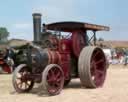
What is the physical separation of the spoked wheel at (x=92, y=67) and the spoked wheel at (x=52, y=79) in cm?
88

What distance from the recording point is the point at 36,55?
37.3 feet

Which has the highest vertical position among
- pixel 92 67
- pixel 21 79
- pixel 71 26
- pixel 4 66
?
pixel 71 26

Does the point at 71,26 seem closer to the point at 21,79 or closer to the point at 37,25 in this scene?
the point at 37,25

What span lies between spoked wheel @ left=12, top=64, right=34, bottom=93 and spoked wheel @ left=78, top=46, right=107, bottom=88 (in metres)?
1.59

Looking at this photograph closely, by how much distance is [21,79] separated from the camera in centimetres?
1174

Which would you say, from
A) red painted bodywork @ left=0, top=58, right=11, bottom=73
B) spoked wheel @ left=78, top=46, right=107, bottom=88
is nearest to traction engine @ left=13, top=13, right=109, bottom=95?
spoked wheel @ left=78, top=46, right=107, bottom=88

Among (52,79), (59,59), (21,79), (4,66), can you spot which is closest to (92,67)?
(59,59)

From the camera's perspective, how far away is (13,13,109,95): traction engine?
11273mm

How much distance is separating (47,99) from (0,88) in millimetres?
3478

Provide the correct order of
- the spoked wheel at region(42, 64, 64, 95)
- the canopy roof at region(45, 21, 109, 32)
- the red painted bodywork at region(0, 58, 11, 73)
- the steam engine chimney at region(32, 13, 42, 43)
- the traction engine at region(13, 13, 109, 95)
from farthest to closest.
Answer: the red painted bodywork at region(0, 58, 11, 73)
the steam engine chimney at region(32, 13, 42, 43)
the canopy roof at region(45, 21, 109, 32)
the traction engine at region(13, 13, 109, 95)
the spoked wheel at region(42, 64, 64, 95)

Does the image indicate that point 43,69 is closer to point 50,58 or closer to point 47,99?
point 50,58

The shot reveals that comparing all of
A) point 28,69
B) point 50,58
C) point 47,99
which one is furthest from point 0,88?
point 47,99

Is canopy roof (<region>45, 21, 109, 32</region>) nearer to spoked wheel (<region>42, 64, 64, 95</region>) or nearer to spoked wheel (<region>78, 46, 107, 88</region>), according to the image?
spoked wheel (<region>78, 46, 107, 88</region>)

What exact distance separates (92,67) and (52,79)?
6.83ft
